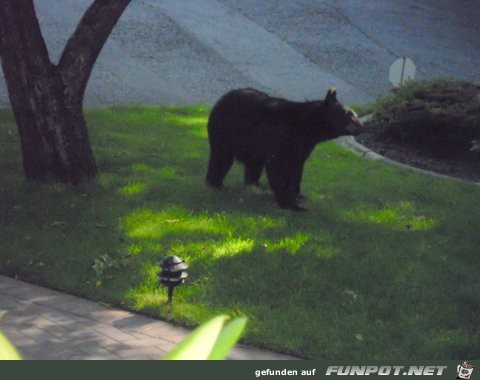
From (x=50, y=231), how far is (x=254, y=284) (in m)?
2.14

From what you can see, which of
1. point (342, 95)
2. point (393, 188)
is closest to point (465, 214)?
point (393, 188)

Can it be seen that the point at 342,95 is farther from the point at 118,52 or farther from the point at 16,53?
the point at 16,53

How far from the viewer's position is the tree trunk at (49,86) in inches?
325

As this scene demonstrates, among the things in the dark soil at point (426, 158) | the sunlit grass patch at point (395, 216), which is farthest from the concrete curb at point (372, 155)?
the sunlit grass patch at point (395, 216)

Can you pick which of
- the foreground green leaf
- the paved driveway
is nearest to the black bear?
the paved driveway

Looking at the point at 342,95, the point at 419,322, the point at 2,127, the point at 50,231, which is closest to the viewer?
the point at 419,322

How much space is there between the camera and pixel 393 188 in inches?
366

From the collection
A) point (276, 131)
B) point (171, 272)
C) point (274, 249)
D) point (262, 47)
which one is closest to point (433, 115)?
point (276, 131)

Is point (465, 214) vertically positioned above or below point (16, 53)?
below

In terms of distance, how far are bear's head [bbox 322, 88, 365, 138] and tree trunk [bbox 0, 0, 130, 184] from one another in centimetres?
236

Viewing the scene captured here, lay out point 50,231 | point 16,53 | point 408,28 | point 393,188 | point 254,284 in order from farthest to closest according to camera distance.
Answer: point 408,28, point 393,188, point 16,53, point 50,231, point 254,284

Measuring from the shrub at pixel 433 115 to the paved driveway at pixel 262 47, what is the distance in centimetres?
300

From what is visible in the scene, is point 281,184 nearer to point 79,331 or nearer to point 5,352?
point 79,331

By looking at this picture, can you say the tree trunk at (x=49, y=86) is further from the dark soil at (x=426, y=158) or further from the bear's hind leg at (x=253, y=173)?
the dark soil at (x=426, y=158)
